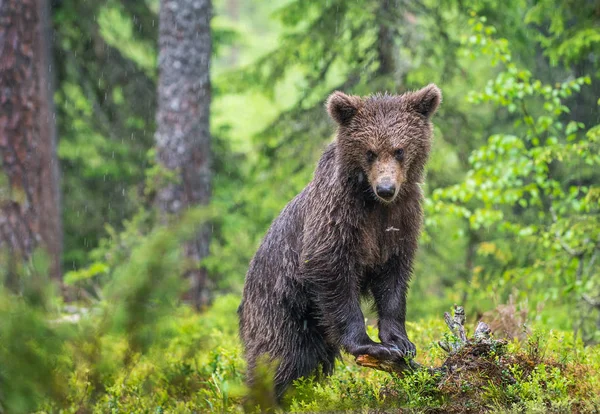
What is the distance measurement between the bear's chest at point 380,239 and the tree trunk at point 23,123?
594 centimetres

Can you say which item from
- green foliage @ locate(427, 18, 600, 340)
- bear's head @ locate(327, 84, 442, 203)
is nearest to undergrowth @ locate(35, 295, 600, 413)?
bear's head @ locate(327, 84, 442, 203)

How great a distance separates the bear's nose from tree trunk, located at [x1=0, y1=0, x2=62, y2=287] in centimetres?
632

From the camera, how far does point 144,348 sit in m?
3.20

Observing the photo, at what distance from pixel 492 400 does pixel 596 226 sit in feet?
13.7

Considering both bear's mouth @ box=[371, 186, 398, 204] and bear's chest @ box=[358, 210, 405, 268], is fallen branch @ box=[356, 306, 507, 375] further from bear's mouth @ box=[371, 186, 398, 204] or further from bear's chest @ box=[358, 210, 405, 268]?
bear's mouth @ box=[371, 186, 398, 204]

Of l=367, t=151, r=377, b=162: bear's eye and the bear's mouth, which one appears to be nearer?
the bear's mouth

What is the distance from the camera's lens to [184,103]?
Answer: 11.2 metres

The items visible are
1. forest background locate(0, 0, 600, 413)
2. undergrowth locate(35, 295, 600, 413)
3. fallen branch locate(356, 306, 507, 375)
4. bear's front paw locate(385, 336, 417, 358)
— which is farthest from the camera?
bear's front paw locate(385, 336, 417, 358)

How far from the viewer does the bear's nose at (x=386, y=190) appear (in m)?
4.69

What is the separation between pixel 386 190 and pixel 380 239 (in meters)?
0.57

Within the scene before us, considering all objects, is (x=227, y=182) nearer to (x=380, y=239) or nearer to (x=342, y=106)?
(x=342, y=106)

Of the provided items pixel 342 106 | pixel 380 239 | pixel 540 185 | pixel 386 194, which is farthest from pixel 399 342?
pixel 540 185

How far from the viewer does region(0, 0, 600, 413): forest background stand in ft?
11.2

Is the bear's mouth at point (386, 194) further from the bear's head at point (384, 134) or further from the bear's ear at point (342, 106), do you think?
the bear's ear at point (342, 106)
